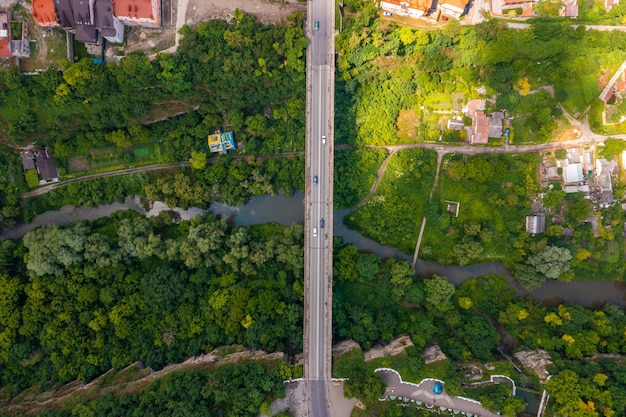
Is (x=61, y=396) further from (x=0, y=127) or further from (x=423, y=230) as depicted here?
(x=423, y=230)

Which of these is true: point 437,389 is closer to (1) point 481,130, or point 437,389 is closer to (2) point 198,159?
(1) point 481,130

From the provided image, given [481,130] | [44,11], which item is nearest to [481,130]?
[481,130]

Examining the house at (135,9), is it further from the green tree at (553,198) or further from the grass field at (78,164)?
the green tree at (553,198)

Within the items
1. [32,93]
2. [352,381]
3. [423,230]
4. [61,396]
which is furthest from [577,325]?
[32,93]

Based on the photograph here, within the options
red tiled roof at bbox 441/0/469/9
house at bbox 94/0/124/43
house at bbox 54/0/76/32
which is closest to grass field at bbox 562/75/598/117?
red tiled roof at bbox 441/0/469/9

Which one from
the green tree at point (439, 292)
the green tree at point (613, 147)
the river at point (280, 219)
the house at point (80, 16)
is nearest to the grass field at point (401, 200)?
the river at point (280, 219)
